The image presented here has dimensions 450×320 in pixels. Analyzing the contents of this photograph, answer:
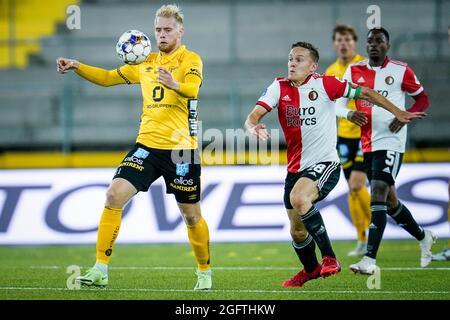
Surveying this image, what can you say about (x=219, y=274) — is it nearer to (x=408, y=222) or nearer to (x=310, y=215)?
(x=310, y=215)

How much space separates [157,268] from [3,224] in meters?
3.56

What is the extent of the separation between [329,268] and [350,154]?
4.09 meters

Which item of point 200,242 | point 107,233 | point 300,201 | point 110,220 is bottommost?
point 200,242

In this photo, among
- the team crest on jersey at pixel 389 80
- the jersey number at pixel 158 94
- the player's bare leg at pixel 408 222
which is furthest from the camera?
the team crest on jersey at pixel 389 80

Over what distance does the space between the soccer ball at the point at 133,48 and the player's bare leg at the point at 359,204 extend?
432 cm

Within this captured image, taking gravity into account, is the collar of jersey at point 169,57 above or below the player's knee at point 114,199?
above

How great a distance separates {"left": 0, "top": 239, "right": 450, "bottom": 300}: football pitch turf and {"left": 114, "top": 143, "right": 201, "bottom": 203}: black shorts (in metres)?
0.86

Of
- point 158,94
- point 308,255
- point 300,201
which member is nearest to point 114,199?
point 158,94

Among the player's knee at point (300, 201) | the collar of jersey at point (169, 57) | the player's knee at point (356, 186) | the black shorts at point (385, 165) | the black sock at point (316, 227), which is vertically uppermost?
the collar of jersey at point (169, 57)

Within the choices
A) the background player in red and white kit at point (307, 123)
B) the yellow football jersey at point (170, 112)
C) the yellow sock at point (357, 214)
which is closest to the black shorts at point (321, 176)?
the background player in red and white kit at point (307, 123)

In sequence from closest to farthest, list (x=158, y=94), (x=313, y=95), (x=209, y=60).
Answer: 1. (x=158, y=94)
2. (x=313, y=95)
3. (x=209, y=60)

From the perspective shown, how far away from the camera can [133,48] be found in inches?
324

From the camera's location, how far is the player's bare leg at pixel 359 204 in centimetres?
1173

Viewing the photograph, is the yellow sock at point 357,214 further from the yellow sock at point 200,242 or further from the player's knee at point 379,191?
the yellow sock at point 200,242
